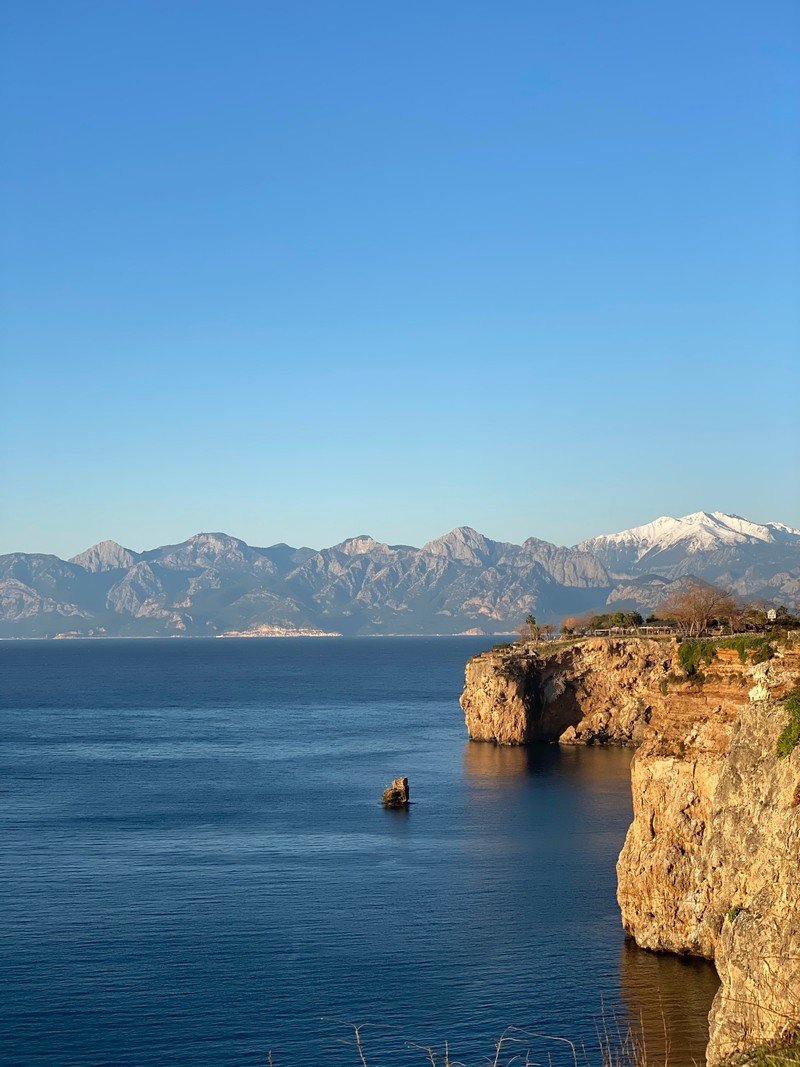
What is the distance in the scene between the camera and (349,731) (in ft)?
491

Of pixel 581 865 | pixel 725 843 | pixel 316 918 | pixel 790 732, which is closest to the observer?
pixel 790 732

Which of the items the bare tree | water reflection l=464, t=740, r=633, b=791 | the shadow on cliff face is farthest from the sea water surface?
the bare tree

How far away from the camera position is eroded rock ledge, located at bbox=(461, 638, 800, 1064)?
31141mm

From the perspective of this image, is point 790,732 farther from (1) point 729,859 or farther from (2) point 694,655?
(2) point 694,655

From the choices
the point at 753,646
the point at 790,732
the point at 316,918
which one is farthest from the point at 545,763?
the point at 790,732

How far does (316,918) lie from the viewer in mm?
59344

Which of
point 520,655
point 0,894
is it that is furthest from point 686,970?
point 520,655

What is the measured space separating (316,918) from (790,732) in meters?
30.6

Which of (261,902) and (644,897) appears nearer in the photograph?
(644,897)

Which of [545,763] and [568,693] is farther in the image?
[568,693]

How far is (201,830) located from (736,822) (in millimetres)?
50899

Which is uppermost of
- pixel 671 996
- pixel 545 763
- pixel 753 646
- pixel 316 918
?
pixel 753 646

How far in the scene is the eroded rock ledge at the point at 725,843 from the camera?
102 ft

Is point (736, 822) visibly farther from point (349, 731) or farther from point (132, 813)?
point (349, 731)
